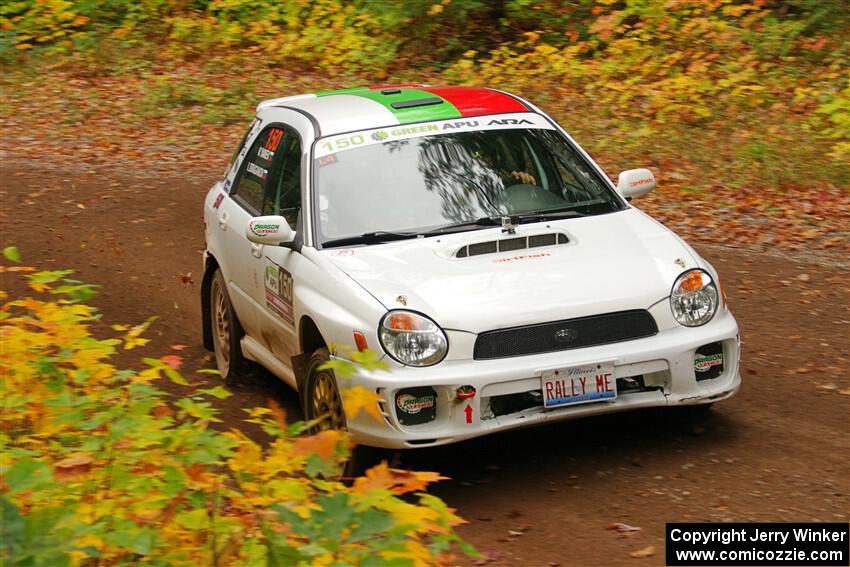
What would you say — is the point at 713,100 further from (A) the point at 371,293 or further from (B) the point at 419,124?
(A) the point at 371,293

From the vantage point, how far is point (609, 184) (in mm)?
7340

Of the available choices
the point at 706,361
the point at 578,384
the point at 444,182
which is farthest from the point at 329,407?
the point at 706,361

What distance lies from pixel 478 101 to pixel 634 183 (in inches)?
44.0

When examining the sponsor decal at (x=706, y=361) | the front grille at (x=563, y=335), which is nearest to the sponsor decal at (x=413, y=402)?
the front grille at (x=563, y=335)

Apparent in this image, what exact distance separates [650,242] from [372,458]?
186 centimetres

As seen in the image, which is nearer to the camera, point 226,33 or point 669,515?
point 669,515

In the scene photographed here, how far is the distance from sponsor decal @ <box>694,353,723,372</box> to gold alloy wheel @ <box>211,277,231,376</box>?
134 inches

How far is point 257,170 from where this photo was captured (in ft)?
26.3

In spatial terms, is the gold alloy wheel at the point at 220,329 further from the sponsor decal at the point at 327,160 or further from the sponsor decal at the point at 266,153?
the sponsor decal at the point at 327,160

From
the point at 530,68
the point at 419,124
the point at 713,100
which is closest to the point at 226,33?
the point at 530,68

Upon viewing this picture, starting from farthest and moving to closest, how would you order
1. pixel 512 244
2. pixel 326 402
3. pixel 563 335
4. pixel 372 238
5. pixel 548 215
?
1. pixel 548 215
2. pixel 372 238
3. pixel 512 244
4. pixel 326 402
5. pixel 563 335

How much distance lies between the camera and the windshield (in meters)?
6.83

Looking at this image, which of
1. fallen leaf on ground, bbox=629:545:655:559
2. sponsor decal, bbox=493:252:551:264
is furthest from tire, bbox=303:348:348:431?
fallen leaf on ground, bbox=629:545:655:559

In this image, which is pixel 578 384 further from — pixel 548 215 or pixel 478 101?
pixel 478 101
